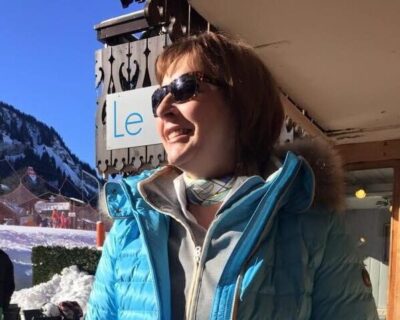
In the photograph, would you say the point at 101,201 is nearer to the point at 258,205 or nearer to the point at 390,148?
the point at 258,205

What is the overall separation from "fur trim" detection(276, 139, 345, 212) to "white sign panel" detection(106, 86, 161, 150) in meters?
2.23

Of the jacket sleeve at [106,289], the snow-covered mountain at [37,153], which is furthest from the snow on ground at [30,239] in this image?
the jacket sleeve at [106,289]

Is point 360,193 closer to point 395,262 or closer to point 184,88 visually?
point 395,262

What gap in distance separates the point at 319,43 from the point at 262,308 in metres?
1.87

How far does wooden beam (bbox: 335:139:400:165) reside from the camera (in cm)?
407

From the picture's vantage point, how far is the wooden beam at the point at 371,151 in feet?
13.4

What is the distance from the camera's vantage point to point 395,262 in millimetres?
4035

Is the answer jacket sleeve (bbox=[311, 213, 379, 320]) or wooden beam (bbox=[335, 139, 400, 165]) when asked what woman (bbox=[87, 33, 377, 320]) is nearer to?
jacket sleeve (bbox=[311, 213, 379, 320])

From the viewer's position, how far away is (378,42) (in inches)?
102

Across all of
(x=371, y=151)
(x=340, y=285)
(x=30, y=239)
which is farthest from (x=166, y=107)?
(x=30, y=239)

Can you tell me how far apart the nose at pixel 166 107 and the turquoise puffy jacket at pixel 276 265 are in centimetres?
23

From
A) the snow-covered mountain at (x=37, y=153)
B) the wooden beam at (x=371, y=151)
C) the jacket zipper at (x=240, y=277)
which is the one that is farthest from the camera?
the snow-covered mountain at (x=37, y=153)

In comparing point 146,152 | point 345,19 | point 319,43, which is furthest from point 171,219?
point 146,152

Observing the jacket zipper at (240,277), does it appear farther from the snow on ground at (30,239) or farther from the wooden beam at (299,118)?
the snow on ground at (30,239)
